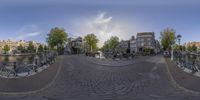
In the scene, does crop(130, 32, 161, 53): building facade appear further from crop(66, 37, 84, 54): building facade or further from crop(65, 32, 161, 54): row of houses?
crop(66, 37, 84, 54): building facade

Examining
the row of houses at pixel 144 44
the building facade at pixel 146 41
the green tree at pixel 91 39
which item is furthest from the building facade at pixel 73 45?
the building facade at pixel 146 41

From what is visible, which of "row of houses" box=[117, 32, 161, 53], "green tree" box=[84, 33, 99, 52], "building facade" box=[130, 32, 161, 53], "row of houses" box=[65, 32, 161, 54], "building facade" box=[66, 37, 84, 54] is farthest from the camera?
"building facade" box=[66, 37, 84, 54]

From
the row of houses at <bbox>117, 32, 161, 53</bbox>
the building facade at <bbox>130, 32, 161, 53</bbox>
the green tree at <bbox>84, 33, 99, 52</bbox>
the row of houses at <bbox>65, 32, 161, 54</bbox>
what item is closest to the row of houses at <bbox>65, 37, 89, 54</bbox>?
the row of houses at <bbox>65, 32, 161, 54</bbox>

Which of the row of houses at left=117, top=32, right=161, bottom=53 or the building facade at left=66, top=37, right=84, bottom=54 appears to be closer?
the row of houses at left=117, top=32, right=161, bottom=53

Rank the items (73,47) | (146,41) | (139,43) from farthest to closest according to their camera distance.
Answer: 1. (73,47)
2. (139,43)
3. (146,41)

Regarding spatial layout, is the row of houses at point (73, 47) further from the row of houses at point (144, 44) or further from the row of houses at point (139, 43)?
the row of houses at point (144, 44)

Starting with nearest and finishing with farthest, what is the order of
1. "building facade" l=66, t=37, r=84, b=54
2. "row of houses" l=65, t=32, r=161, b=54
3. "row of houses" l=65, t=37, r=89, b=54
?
1. "row of houses" l=65, t=32, r=161, b=54
2. "building facade" l=66, t=37, r=84, b=54
3. "row of houses" l=65, t=37, r=89, b=54

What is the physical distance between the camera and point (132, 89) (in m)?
7.46

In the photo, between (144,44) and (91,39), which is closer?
(91,39)

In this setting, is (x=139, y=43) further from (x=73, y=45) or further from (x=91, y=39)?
(x=73, y=45)

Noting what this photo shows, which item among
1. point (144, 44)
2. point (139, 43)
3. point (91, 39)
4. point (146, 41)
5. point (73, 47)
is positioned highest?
point (91, 39)

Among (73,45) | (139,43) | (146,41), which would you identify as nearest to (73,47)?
(73,45)

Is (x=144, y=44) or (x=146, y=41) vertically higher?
(x=146, y=41)

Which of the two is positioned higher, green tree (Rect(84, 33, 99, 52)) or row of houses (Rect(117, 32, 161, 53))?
green tree (Rect(84, 33, 99, 52))
